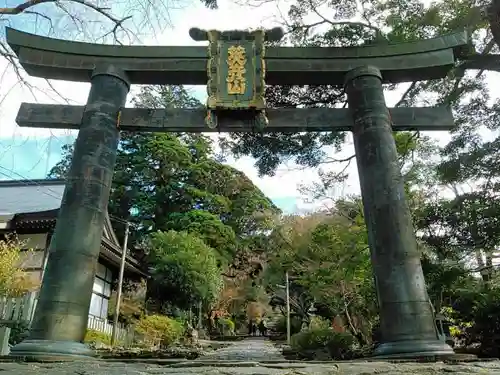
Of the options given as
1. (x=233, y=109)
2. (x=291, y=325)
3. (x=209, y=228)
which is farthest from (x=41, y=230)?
(x=291, y=325)

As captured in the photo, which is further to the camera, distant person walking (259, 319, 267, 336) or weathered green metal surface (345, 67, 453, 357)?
distant person walking (259, 319, 267, 336)

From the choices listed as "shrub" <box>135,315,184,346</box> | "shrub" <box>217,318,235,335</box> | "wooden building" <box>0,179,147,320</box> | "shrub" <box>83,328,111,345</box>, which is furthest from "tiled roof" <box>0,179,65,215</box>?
"shrub" <box>217,318,235,335</box>

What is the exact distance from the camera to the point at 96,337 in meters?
14.1

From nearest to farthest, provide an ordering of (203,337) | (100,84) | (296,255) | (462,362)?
(462,362)
(100,84)
(296,255)
(203,337)

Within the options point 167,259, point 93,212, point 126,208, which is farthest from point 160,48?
point 126,208

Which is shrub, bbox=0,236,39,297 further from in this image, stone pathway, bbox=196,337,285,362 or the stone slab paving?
the stone slab paving

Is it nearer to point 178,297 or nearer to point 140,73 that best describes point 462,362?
point 140,73

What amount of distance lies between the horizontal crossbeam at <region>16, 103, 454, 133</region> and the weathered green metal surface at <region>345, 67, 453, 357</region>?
1.52 ft

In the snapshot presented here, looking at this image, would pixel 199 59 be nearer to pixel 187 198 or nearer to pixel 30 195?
pixel 30 195

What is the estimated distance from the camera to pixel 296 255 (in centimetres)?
2094

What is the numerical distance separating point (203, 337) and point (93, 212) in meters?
22.8

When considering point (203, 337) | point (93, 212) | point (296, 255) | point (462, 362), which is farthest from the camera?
point (203, 337)

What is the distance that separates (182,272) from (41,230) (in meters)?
8.44

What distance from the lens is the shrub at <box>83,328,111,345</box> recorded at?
44.3ft
